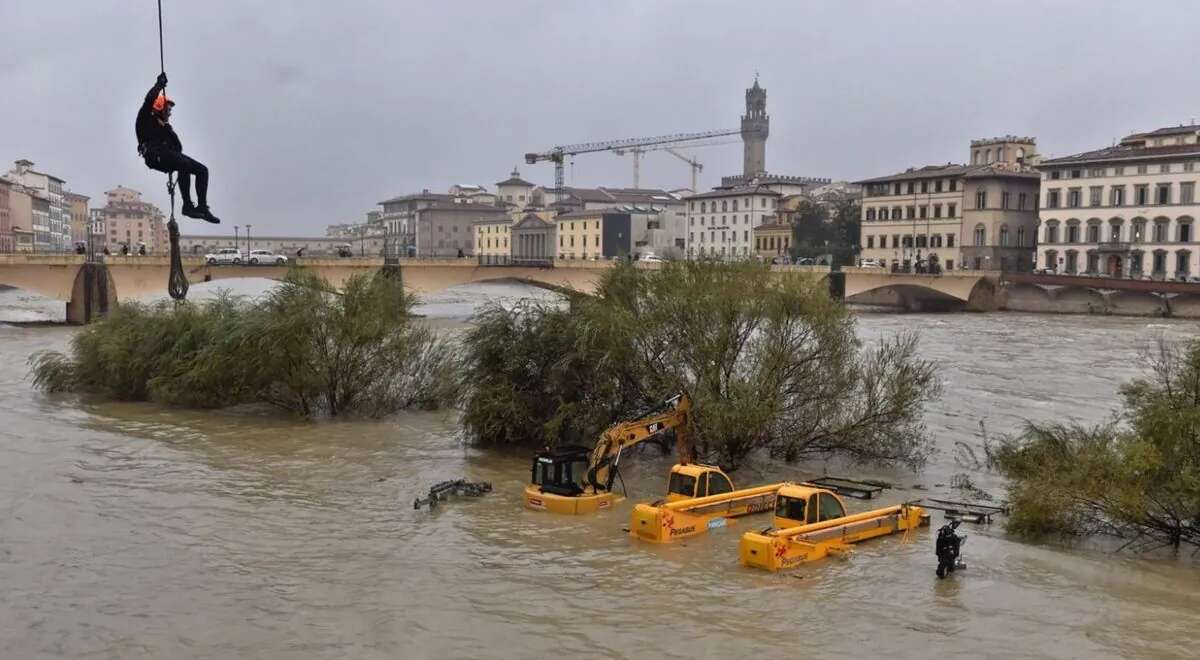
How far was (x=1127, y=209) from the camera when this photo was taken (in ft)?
253

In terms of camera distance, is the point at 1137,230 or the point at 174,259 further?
the point at 1137,230

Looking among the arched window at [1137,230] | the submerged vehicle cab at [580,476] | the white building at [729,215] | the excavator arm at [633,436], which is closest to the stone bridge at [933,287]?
the arched window at [1137,230]

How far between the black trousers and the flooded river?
549 centimetres

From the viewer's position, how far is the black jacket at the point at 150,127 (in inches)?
410

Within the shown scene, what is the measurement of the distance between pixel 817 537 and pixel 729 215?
101914mm

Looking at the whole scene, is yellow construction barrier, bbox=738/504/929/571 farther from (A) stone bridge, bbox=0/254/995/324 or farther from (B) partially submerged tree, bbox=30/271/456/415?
(A) stone bridge, bbox=0/254/995/324

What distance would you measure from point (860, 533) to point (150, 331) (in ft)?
73.5

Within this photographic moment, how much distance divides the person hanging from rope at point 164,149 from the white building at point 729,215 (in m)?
100.0

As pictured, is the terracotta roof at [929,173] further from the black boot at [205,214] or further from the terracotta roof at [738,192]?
the black boot at [205,214]

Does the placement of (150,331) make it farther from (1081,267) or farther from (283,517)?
(1081,267)

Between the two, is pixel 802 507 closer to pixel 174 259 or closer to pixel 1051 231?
pixel 174 259

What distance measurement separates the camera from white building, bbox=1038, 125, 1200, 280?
73875 mm

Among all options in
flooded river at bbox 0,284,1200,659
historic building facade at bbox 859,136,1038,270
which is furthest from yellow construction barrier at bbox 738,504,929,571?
historic building facade at bbox 859,136,1038,270

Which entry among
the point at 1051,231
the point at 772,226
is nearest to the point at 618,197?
the point at 772,226
